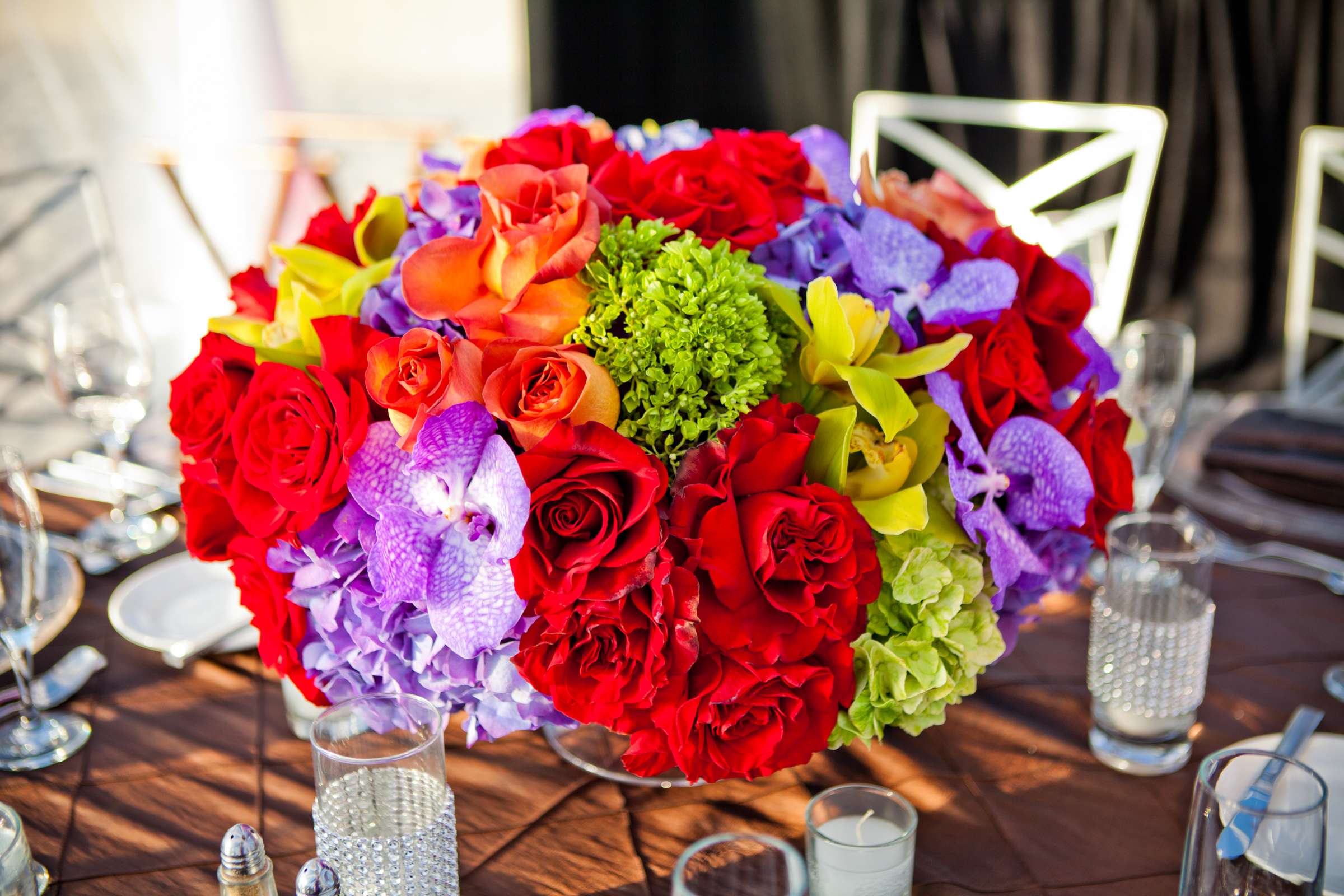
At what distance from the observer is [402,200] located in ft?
3.11

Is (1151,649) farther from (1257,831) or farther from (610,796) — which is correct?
(610,796)

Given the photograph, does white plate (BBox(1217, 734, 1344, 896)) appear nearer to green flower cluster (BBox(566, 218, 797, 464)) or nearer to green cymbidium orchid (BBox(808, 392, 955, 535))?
green cymbidium orchid (BBox(808, 392, 955, 535))

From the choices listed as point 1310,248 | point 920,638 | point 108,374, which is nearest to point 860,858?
point 920,638

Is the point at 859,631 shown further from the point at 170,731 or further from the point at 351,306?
the point at 170,731

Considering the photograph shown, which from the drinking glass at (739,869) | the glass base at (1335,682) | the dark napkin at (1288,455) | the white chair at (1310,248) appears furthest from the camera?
the white chair at (1310,248)

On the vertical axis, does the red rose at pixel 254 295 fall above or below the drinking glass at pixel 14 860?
above

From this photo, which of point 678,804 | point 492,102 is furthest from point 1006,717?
point 492,102

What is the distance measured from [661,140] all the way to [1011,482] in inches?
16.6

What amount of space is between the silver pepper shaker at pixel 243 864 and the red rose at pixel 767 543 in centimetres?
30

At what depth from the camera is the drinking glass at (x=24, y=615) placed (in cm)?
94

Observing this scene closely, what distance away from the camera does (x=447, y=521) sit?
2.39 ft

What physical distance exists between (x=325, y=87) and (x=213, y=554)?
412cm

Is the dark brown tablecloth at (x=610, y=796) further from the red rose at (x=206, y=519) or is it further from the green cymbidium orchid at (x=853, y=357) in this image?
the green cymbidium orchid at (x=853, y=357)

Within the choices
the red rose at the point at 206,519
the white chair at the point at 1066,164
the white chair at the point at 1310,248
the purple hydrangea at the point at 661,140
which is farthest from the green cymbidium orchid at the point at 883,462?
the white chair at the point at 1310,248
